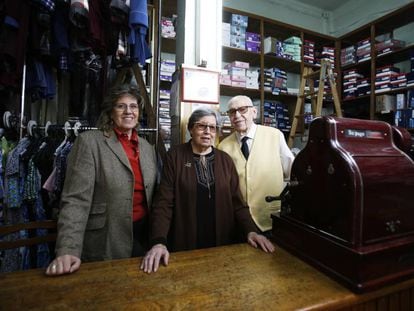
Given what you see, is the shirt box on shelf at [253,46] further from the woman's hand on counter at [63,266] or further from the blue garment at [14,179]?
the woman's hand on counter at [63,266]

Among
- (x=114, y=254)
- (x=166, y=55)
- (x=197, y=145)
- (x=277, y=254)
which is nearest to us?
(x=277, y=254)

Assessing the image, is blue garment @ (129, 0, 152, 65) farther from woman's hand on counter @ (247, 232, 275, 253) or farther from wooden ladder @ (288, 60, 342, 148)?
wooden ladder @ (288, 60, 342, 148)

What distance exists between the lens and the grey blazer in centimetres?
126

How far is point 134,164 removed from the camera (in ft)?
4.72

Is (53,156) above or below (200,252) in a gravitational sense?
above

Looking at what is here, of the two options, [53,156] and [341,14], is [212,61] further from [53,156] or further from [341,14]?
[341,14]

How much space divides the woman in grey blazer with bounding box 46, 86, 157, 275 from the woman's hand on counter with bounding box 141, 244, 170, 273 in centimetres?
32

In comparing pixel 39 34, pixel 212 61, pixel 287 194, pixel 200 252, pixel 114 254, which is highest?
pixel 39 34

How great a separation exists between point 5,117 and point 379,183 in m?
2.61

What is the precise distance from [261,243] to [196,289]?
43cm

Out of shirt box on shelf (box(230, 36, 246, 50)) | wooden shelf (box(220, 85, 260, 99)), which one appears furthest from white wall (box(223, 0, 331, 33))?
wooden shelf (box(220, 85, 260, 99))

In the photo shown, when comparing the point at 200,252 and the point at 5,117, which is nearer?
the point at 200,252

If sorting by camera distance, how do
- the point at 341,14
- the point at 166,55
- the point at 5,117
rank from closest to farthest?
1. the point at 5,117
2. the point at 166,55
3. the point at 341,14

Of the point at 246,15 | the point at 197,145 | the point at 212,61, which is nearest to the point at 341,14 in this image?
the point at 246,15
